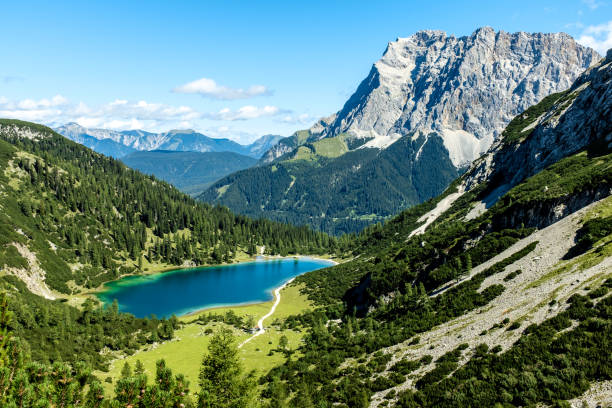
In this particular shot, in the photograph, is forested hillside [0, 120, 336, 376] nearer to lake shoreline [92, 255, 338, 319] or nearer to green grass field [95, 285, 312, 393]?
green grass field [95, 285, 312, 393]

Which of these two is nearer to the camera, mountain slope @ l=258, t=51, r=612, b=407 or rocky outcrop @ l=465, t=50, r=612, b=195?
mountain slope @ l=258, t=51, r=612, b=407

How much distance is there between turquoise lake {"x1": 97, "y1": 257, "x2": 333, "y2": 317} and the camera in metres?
133

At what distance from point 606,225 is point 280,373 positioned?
48726mm

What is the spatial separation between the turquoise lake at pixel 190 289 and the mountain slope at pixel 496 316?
53526 mm

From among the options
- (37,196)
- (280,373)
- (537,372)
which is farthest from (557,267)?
(37,196)

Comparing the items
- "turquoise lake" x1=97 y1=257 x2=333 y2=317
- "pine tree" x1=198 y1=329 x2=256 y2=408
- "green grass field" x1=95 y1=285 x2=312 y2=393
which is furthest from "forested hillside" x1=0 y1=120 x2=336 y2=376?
"pine tree" x1=198 y1=329 x2=256 y2=408

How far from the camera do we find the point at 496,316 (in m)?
42.9

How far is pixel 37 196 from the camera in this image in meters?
184

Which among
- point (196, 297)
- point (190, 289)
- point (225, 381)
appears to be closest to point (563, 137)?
point (225, 381)

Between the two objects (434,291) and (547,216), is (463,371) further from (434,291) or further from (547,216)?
(547,216)

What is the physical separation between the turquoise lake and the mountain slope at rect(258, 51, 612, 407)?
176 feet

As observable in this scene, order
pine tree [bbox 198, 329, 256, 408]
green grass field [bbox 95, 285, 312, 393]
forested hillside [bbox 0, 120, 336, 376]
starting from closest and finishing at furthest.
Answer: pine tree [bbox 198, 329, 256, 408] < green grass field [bbox 95, 285, 312, 393] < forested hillside [bbox 0, 120, 336, 376]

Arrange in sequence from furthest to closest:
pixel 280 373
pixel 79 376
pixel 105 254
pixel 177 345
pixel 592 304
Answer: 1. pixel 105 254
2. pixel 177 345
3. pixel 280 373
4. pixel 592 304
5. pixel 79 376

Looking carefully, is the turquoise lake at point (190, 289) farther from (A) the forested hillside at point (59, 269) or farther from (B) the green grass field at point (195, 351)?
(B) the green grass field at point (195, 351)
